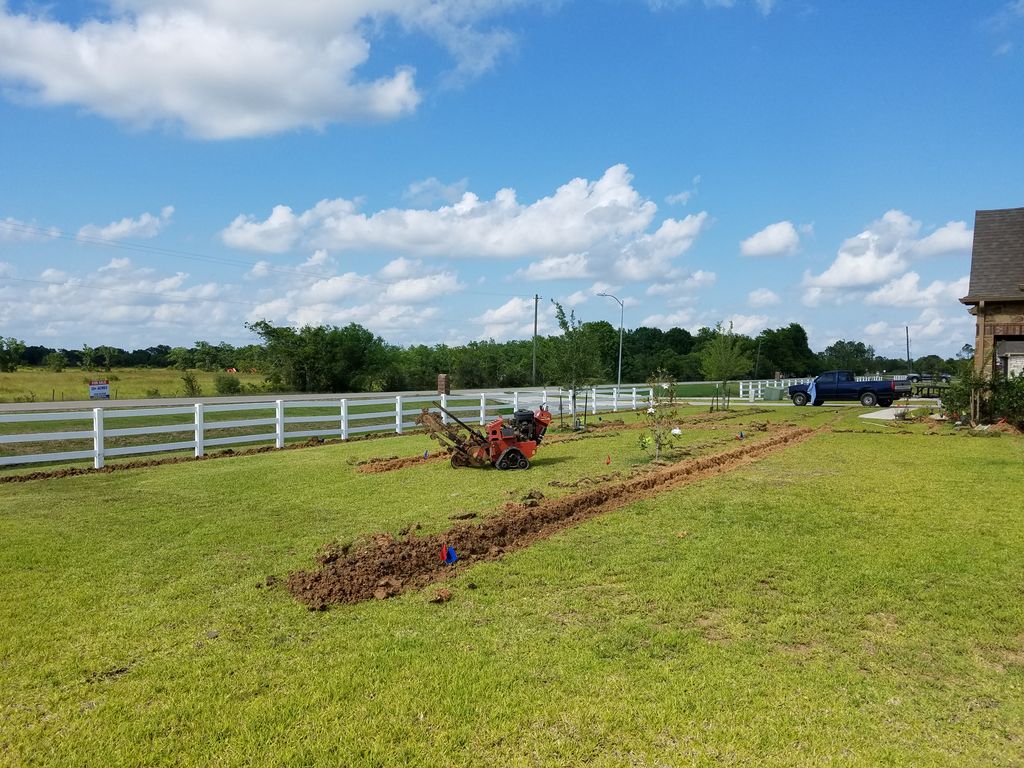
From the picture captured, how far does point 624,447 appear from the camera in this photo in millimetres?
16750

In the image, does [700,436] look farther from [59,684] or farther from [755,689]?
[59,684]

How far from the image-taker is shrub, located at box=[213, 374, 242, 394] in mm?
46250

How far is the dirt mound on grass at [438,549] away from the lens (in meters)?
5.91

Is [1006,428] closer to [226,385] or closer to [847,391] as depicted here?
[847,391]

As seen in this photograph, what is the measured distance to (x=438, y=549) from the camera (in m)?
7.12

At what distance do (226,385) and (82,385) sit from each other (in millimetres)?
8872

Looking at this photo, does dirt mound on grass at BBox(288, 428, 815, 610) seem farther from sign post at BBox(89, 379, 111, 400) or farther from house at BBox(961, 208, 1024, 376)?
sign post at BBox(89, 379, 111, 400)

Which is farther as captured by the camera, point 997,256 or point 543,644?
point 997,256

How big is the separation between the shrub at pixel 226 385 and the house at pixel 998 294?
40641 millimetres

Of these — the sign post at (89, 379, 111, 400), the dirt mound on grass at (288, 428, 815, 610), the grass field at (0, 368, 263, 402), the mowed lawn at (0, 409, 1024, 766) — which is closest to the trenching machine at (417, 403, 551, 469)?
the dirt mound on grass at (288, 428, 815, 610)

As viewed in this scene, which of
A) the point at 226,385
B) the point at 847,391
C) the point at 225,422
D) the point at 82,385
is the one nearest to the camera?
the point at 225,422

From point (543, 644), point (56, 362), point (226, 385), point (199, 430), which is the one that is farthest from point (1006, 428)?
point (56, 362)

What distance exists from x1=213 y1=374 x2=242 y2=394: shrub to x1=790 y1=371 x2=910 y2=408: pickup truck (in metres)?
34.5

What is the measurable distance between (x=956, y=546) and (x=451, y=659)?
5667 millimetres
